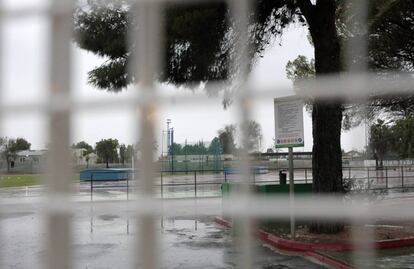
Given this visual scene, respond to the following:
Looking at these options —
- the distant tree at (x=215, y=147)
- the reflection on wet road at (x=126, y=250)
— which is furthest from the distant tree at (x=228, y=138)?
the reflection on wet road at (x=126, y=250)

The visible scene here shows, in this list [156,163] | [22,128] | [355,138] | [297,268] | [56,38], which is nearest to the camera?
[355,138]

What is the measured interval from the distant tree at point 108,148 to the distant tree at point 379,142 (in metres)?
0.66

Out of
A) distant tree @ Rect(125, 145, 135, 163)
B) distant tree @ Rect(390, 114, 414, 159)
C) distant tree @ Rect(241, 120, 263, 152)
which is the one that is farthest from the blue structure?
distant tree @ Rect(390, 114, 414, 159)

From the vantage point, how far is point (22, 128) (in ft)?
5.25

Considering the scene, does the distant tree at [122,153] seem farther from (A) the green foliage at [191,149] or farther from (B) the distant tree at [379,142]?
(B) the distant tree at [379,142]

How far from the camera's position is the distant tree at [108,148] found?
1501 mm

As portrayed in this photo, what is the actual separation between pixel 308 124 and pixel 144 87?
119 cm

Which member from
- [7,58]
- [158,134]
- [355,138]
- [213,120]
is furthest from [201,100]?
[7,58]

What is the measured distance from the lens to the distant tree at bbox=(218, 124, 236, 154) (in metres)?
1.24

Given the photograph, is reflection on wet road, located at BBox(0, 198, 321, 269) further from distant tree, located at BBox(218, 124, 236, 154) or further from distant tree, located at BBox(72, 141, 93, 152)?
distant tree, located at BBox(218, 124, 236, 154)

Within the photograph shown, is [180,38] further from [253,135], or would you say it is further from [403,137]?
[403,137]

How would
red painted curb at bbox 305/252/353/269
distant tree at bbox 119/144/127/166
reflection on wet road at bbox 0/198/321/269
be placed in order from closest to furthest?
distant tree at bbox 119/144/127/166
red painted curb at bbox 305/252/353/269
reflection on wet road at bbox 0/198/321/269

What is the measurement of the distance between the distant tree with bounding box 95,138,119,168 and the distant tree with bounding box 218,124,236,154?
1.09 ft

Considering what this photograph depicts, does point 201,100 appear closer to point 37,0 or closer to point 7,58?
point 37,0
